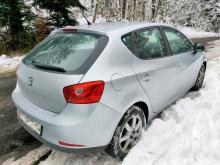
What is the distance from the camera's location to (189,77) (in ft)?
16.3

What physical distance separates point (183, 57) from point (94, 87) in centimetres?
238

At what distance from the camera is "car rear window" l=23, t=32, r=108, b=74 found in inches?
118

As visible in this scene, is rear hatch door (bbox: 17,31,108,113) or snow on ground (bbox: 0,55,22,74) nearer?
rear hatch door (bbox: 17,31,108,113)

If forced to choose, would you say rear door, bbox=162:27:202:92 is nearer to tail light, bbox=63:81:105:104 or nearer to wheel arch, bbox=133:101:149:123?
wheel arch, bbox=133:101:149:123

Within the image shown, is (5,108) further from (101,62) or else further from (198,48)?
(198,48)

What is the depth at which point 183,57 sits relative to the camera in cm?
467

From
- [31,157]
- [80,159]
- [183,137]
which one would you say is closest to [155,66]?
[183,137]

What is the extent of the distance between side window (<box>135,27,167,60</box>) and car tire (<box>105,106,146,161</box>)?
77 centimetres

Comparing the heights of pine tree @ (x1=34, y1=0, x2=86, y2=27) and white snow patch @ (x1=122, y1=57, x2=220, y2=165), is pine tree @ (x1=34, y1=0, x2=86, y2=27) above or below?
above

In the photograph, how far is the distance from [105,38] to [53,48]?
0.73 metres

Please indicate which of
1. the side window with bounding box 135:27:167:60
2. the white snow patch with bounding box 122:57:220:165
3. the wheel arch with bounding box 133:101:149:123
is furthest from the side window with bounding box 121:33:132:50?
the white snow patch with bounding box 122:57:220:165

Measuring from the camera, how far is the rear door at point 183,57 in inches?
176

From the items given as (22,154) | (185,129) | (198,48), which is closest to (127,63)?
(185,129)

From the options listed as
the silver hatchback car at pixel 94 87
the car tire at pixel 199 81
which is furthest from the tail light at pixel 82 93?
the car tire at pixel 199 81
